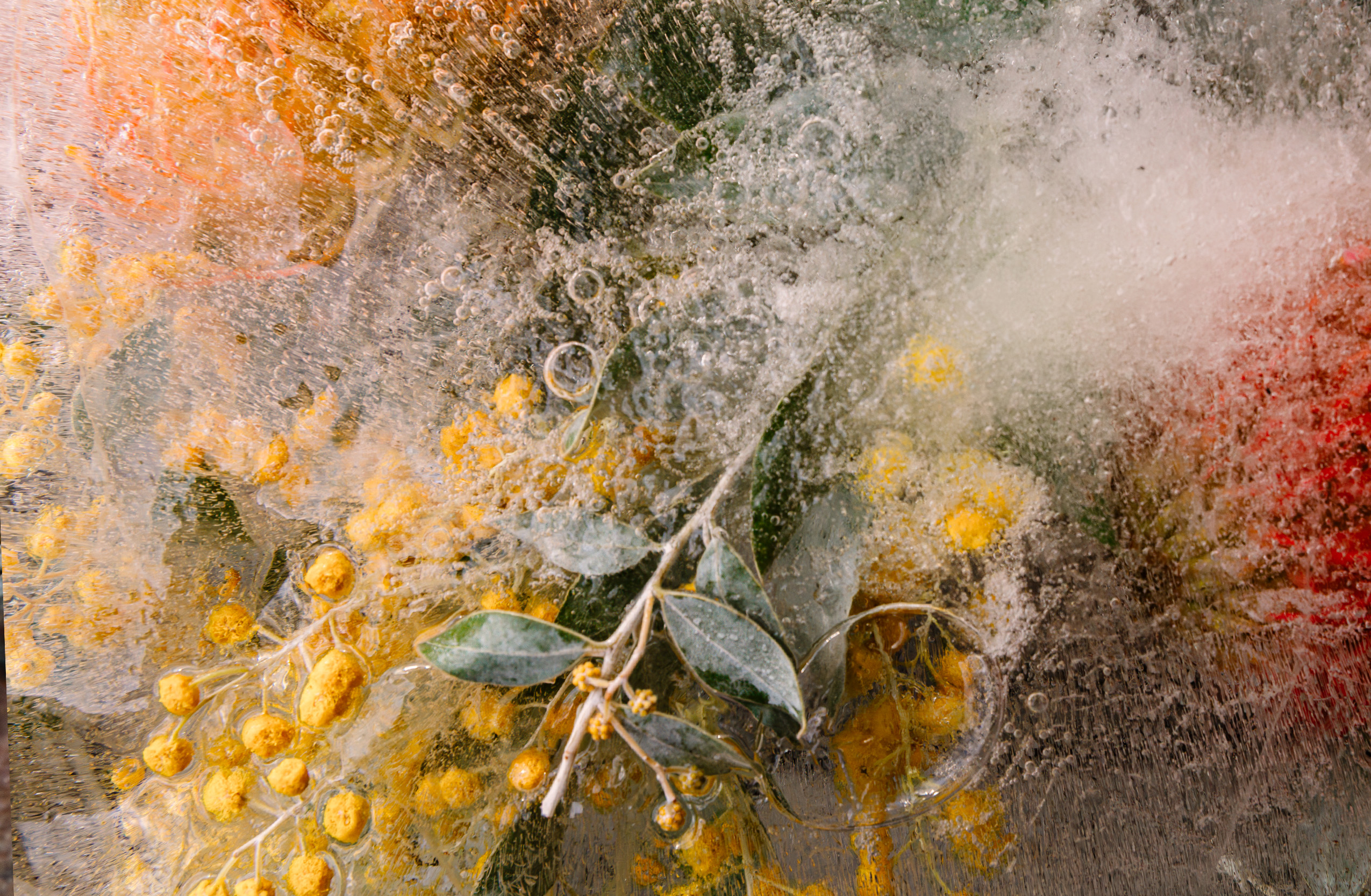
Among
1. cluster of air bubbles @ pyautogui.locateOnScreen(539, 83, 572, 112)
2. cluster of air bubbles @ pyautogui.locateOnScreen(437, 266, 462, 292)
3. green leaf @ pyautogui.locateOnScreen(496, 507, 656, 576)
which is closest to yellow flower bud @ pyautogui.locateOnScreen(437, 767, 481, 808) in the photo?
green leaf @ pyautogui.locateOnScreen(496, 507, 656, 576)

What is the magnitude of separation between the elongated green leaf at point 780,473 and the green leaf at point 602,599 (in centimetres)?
6

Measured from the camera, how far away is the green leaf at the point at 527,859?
0.38 meters

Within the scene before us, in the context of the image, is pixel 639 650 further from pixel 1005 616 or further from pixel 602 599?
pixel 1005 616

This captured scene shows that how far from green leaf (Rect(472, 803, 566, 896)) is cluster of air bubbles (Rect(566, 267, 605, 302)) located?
10.0 inches

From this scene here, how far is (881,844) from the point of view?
41 centimetres

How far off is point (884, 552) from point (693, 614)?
0.10 meters

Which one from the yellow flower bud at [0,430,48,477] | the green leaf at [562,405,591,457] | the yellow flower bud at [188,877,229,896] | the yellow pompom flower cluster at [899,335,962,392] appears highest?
the yellow flower bud at [0,430,48,477]

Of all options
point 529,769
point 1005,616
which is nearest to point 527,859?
point 529,769

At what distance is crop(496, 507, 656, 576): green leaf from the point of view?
38cm

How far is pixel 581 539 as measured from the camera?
1.24 feet

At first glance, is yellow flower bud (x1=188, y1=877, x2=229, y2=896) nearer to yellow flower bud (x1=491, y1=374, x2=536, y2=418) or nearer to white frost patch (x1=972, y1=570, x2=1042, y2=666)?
yellow flower bud (x1=491, y1=374, x2=536, y2=418)

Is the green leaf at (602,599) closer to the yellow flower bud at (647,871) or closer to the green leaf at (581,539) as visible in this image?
the green leaf at (581,539)

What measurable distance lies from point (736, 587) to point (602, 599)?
7 cm

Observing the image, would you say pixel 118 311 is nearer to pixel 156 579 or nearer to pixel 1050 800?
pixel 156 579
